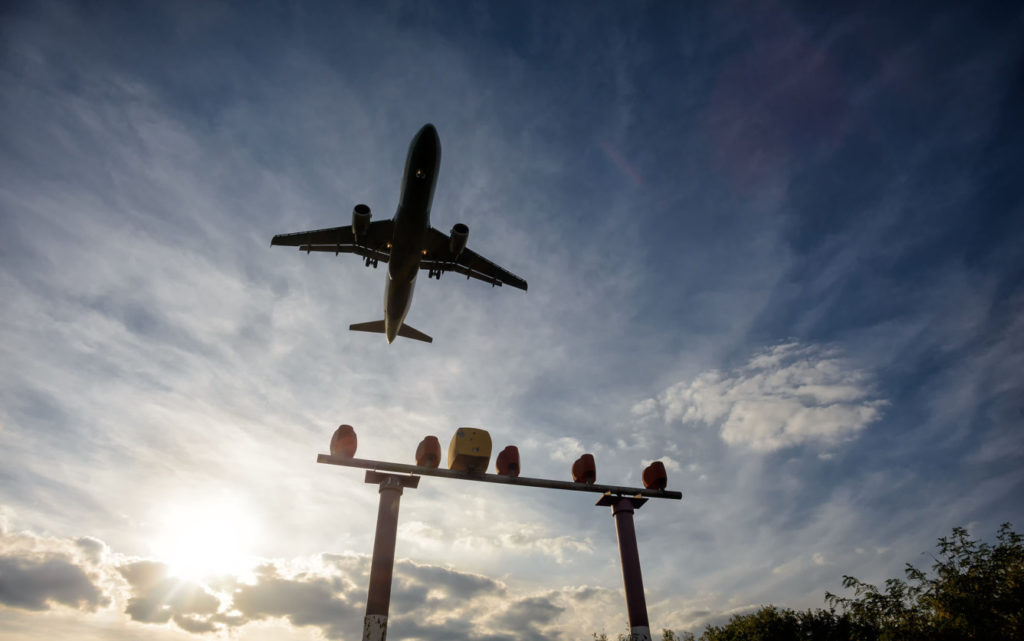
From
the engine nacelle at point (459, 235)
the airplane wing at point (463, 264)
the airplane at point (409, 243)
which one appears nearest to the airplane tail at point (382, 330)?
the airplane at point (409, 243)

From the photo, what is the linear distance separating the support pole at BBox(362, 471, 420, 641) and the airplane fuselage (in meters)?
16.3

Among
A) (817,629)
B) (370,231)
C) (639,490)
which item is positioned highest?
(370,231)

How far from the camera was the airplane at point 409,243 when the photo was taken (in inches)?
902

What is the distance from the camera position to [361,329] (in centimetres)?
3503

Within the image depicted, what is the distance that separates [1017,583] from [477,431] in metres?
30.6

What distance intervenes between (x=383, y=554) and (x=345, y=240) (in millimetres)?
24185

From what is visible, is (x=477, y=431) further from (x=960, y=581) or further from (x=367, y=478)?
(x=960, y=581)

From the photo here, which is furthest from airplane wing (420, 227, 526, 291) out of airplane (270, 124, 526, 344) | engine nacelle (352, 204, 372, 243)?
engine nacelle (352, 204, 372, 243)

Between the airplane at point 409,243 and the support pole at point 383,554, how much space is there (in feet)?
53.7

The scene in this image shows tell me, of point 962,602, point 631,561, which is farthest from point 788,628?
point 631,561

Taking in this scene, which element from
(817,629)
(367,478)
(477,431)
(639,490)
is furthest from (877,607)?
(367,478)

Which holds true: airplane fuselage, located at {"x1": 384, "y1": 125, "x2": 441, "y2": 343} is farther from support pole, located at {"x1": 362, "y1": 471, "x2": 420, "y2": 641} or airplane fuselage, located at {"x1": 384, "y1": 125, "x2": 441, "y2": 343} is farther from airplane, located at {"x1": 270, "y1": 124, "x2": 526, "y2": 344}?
support pole, located at {"x1": 362, "y1": 471, "x2": 420, "y2": 641}

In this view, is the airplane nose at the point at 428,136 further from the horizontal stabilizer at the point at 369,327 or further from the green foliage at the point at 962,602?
the green foliage at the point at 962,602

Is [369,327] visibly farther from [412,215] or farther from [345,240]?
[412,215]
